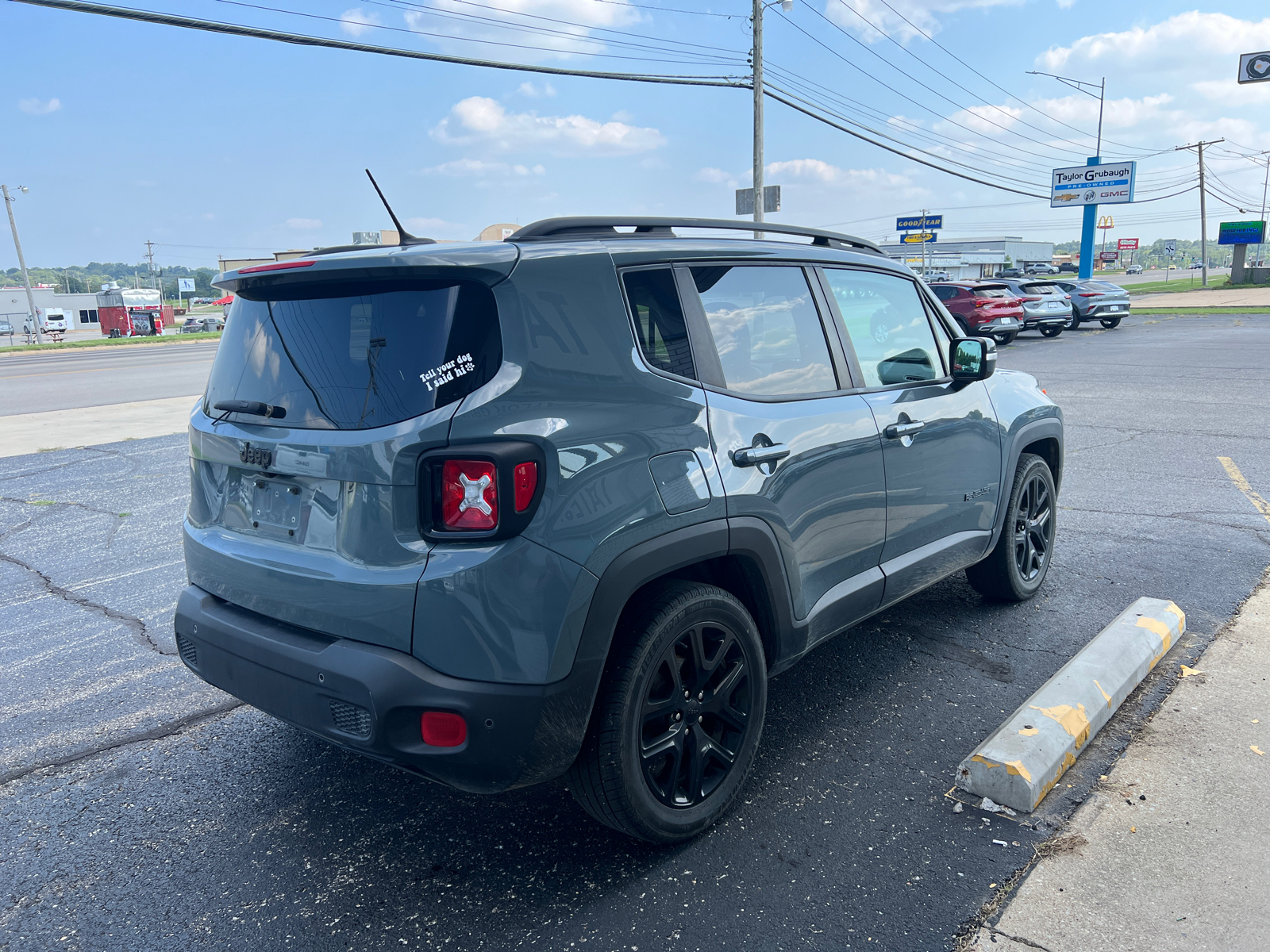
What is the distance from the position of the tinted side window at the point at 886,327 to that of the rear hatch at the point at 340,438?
1700 mm

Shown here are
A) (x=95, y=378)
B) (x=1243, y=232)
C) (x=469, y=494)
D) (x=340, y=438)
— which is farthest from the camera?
(x=1243, y=232)

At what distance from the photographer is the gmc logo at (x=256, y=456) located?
2.58 meters

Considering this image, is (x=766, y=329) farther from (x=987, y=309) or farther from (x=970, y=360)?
(x=987, y=309)

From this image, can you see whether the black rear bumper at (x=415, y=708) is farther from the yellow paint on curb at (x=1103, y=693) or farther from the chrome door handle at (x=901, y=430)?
the yellow paint on curb at (x=1103, y=693)

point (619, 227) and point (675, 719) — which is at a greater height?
point (619, 227)

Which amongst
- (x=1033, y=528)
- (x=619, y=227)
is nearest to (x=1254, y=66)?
(x=1033, y=528)

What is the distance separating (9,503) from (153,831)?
231 inches

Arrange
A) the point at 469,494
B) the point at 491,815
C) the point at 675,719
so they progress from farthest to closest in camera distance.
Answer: the point at 491,815 < the point at 675,719 < the point at 469,494

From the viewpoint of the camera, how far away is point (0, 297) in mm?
91188

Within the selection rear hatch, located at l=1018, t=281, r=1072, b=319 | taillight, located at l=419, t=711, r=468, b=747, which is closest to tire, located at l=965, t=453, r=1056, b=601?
taillight, located at l=419, t=711, r=468, b=747

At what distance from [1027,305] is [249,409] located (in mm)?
26112

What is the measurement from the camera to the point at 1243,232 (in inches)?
2082

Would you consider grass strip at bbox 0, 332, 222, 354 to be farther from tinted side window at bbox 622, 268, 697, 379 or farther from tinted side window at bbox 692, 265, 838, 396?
tinted side window at bbox 622, 268, 697, 379

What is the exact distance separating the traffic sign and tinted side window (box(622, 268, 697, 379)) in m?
28.3
